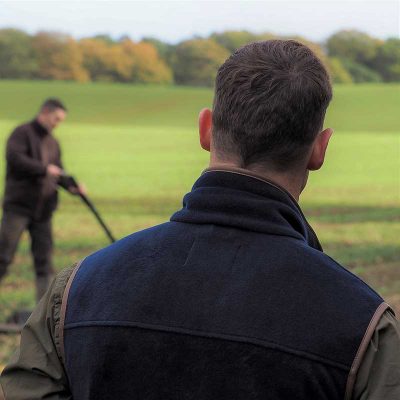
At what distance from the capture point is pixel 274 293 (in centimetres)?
152

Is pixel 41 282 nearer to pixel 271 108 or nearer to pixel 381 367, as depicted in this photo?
pixel 271 108

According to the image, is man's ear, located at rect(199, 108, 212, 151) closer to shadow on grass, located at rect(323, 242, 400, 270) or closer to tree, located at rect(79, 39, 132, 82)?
shadow on grass, located at rect(323, 242, 400, 270)

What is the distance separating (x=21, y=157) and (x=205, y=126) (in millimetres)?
6823

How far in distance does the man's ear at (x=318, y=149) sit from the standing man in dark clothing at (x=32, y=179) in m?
6.83

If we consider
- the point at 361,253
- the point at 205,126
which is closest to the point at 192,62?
the point at 361,253

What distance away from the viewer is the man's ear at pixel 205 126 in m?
1.71

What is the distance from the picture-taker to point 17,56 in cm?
5544

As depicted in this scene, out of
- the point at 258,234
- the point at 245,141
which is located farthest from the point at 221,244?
the point at 245,141

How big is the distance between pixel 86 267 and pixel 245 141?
1.11ft

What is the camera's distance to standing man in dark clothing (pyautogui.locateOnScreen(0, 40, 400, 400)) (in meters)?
1.49

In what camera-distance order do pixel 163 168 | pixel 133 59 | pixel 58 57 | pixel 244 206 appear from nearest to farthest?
1. pixel 244 206
2. pixel 163 168
3. pixel 58 57
4. pixel 133 59

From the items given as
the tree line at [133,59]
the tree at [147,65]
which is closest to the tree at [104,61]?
the tree line at [133,59]

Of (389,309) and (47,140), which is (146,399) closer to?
(389,309)

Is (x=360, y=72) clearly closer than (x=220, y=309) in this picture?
No
